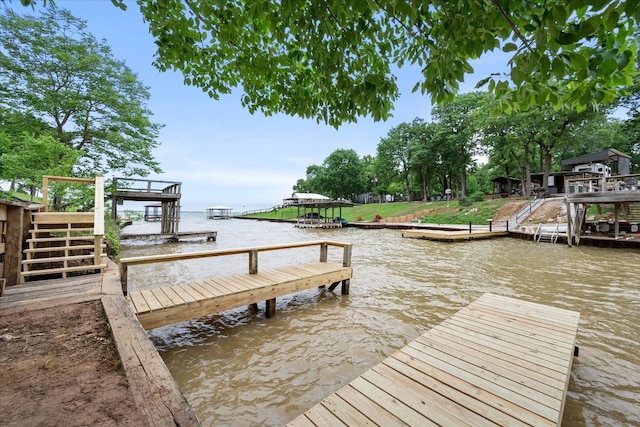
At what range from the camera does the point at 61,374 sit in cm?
162

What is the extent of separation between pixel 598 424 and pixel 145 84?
62.2ft

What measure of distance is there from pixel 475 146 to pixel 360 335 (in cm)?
3724

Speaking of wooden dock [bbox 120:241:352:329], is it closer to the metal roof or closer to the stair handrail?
the stair handrail

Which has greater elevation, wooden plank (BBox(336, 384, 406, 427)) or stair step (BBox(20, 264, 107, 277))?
stair step (BBox(20, 264, 107, 277))

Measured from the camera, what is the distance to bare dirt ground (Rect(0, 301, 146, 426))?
4.07ft

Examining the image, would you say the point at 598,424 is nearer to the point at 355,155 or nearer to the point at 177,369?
the point at 177,369

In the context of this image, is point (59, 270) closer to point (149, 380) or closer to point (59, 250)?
point (59, 250)

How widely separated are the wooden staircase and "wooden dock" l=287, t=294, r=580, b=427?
4441mm

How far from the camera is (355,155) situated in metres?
53.5

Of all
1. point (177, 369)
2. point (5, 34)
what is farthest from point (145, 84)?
point (177, 369)

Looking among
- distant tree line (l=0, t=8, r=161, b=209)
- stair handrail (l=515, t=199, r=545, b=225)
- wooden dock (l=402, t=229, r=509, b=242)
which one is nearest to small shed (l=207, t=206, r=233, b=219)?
distant tree line (l=0, t=8, r=161, b=209)

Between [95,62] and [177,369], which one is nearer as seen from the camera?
[177,369]

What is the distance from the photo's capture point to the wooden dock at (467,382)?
184cm

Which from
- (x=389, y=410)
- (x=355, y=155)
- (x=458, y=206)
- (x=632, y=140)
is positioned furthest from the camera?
(x=355, y=155)
